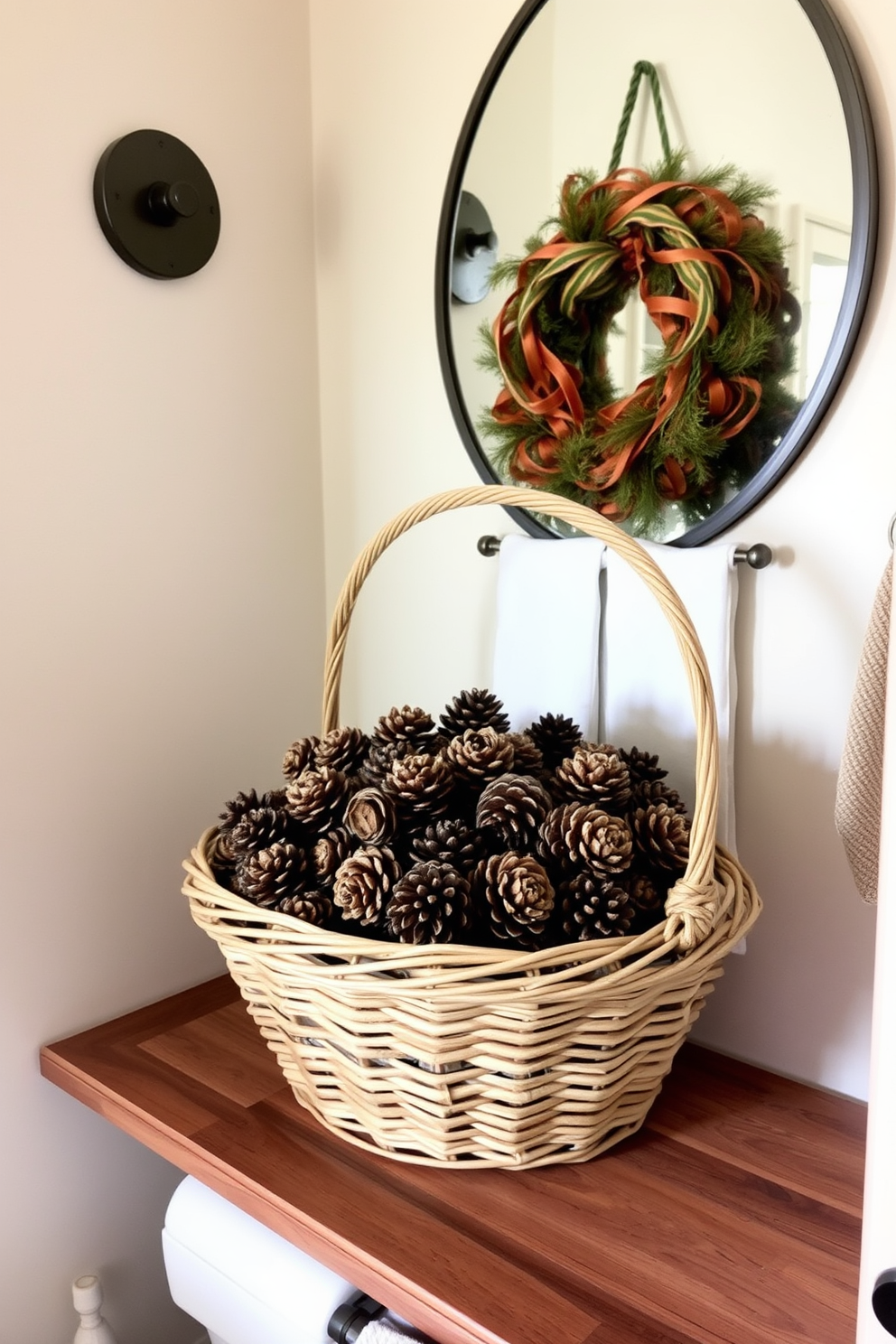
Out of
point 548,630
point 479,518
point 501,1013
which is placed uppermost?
point 479,518

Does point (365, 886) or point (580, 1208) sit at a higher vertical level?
point (365, 886)

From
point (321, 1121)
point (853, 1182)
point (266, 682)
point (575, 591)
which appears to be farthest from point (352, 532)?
point (853, 1182)

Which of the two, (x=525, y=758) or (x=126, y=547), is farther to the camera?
(x=126, y=547)

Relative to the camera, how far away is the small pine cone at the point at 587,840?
735 mm

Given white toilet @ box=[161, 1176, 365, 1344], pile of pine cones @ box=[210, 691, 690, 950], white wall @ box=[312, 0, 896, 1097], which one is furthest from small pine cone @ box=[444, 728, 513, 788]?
white toilet @ box=[161, 1176, 365, 1344]

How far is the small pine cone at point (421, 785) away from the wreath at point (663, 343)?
0.32 metres

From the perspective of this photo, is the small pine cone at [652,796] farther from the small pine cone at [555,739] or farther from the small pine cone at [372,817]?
the small pine cone at [372,817]

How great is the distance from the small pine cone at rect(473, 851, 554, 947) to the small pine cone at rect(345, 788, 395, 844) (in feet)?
0.30

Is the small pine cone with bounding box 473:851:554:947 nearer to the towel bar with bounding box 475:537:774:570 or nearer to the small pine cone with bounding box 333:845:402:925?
the small pine cone with bounding box 333:845:402:925

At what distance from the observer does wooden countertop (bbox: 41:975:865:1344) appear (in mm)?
657

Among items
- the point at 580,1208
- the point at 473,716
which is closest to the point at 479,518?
the point at 473,716

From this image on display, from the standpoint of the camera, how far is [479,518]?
3.66 ft

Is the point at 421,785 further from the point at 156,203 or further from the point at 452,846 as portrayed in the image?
the point at 156,203

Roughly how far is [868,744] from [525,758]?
0.29m
